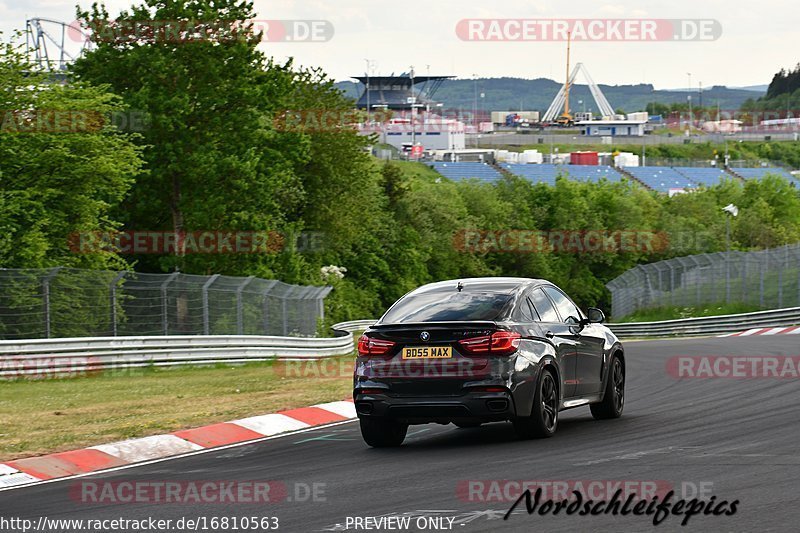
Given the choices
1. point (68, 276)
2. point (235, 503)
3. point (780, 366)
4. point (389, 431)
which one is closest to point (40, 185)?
point (68, 276)

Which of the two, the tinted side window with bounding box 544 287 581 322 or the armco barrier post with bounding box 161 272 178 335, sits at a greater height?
the tinted side window with bounding box 544 287 581 322

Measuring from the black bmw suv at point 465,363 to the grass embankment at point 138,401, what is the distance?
3.10 m

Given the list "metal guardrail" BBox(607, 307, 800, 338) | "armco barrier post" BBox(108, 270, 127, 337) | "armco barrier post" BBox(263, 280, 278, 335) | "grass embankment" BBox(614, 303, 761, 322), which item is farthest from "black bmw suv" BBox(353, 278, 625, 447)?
"grass embankment" BBox(614, 303, 761, 322)

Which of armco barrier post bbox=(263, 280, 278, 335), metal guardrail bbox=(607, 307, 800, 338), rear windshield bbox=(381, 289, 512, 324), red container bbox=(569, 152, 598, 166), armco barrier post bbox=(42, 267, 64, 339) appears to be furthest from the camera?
red container bbox=(569, 152, 598, 166)

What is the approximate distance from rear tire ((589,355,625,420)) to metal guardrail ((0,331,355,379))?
1335 centimetres

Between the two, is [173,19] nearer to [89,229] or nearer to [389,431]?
[89,229]

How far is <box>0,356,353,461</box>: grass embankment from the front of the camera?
43.3 feet

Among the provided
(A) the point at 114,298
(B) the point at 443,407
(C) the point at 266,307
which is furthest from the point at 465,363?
(C) the point at 266,307

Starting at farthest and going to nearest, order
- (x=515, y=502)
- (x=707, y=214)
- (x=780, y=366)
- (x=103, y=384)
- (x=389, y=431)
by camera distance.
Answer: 1. (x=707, y=214)
2. (x=103, y=384)
3. (x=780, y=366)
4. (x=389, y=431)
5. (x=515, y=502)

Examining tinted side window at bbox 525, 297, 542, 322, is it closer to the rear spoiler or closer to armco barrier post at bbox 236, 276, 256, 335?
the rear spoiler

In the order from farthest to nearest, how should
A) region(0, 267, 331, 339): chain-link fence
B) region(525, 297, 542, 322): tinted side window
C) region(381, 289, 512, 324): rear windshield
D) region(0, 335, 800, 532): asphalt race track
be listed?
region(0, 267, 331, 339): chain-link fence → region(525, 297, 542, 322): tinted side window → region(381, 289, 512, 324): rear windshield → region(0, 335, 800, 532): asphalt race track

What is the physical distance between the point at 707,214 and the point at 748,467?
104084 millimetres

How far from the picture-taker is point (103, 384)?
21922 mm

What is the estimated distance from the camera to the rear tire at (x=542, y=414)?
11086 millimetres
